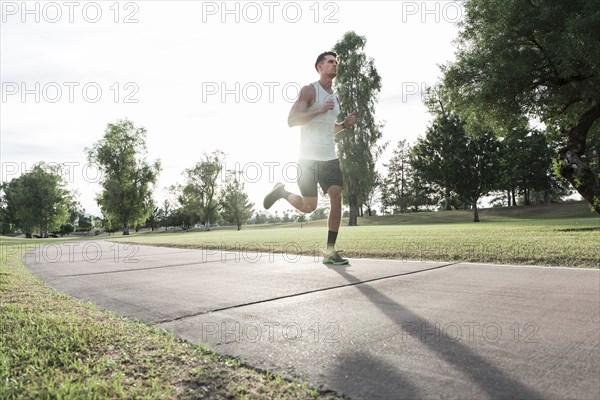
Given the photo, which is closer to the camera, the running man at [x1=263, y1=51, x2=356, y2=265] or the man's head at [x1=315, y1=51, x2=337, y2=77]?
the running man at [x1=263, y1=51, x2=356, y2=265]

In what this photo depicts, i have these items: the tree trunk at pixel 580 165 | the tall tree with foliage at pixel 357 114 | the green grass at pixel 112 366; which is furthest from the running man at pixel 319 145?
the tall tree with foliage at pixel 357 114

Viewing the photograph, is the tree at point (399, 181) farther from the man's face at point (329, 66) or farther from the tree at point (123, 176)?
the man's face at point (329, 66)

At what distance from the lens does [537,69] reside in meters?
12.3

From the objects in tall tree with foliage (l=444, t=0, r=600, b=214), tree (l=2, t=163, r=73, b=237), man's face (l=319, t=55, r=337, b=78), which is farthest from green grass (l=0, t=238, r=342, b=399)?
tree (l=2, t=163, r=73, b=237)

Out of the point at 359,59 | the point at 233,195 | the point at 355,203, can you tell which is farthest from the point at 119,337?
the point at 233,195

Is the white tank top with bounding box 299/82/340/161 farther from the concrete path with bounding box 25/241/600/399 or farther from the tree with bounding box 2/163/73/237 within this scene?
the tree with bounding box 2/163/73/237

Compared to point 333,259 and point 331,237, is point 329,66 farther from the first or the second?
point 333,259

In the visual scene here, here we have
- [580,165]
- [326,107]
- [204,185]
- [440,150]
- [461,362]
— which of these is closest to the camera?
[461,362]

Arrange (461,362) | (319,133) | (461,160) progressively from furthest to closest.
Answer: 1. (461,160)
2. (319,133)
3. (461,362)

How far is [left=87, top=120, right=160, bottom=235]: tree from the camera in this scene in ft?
160

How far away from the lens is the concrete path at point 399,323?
1646mm

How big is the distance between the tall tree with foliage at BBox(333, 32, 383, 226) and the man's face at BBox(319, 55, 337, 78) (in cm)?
3253

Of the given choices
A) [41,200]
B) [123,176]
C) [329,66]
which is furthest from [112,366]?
[41,200]

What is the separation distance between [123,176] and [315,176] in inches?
1987
